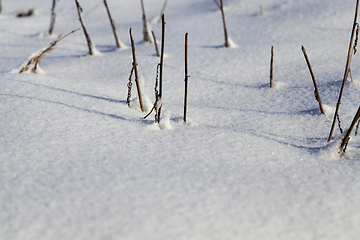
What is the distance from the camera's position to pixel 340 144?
111 centimetres

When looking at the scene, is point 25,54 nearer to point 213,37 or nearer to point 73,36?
point 73,36

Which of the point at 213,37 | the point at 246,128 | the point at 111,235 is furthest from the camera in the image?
the point at 213,37

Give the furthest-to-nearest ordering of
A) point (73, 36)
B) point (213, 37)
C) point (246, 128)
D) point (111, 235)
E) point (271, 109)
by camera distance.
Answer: point (73, 36) → point (213, 37) → point (271, 109) → point (246, 128) → point (111, 235)

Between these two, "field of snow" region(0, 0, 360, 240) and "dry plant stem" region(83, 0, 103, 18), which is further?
"dry plant stem" region(83, 0, 103, 18)

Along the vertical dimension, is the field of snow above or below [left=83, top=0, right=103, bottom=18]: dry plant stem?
below

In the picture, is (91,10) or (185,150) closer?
(185,150)

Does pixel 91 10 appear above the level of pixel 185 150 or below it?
above

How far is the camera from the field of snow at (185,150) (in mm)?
777

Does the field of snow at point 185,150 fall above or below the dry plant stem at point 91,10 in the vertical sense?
below

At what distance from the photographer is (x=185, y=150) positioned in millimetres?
1139

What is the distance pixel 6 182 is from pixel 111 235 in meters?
0.43

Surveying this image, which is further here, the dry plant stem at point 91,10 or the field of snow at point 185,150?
the dry plant stem at point 91,10

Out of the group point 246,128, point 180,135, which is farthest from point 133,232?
point 246,128

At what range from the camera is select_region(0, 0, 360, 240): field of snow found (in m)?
0.78
